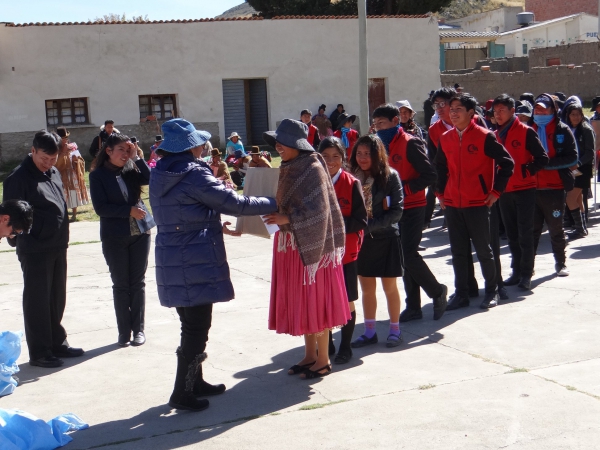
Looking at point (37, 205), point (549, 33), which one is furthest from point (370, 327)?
point (549, 33)

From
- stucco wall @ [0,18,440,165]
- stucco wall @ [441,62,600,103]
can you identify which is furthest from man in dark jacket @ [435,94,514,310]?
stucco wall @ [441,62,600,103]

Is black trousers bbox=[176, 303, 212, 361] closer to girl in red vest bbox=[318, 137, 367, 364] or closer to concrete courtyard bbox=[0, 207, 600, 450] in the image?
concrete courtyard bbox=[0, 207, 600, 450]

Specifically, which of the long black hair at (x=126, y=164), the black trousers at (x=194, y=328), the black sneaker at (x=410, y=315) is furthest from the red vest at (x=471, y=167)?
the black trousers at (x=194, y=328)

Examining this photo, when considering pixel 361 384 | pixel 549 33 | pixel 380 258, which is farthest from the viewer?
pixel 549 33

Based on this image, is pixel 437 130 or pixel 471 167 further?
pixel 437 130

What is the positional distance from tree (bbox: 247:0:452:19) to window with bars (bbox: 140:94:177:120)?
419 inches

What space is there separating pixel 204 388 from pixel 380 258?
5.90ft

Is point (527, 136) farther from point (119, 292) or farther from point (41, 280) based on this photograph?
point (41, 280)

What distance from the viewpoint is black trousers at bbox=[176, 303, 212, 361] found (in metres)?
4.97

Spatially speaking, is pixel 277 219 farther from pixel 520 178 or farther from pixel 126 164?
pixel 520 178

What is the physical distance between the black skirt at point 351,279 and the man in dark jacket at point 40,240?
2241 millimetres

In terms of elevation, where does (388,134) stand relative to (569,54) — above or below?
below

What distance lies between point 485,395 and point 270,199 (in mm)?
1840

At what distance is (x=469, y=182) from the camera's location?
23.2ft
